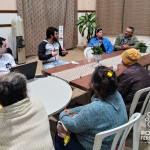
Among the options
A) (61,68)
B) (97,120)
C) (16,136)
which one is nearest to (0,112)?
(16,136)

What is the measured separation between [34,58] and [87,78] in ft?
11.5

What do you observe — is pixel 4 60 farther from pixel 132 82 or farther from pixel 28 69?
pixel 132 82

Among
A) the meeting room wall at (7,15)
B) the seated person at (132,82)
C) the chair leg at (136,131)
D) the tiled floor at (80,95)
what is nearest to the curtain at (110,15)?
the tiled floor at (80,95)

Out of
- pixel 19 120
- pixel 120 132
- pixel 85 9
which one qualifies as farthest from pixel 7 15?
pixel 120 132

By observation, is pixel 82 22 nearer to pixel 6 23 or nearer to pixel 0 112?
pixel 6 23

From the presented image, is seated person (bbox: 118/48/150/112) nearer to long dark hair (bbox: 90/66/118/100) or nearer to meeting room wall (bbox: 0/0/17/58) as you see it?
long dark hair (bbox: 90/66/118/100)

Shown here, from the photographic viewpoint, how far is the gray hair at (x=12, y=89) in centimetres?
94

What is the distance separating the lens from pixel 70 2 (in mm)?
5781

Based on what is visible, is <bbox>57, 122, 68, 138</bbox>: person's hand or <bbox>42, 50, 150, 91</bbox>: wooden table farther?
<bbox>42, 50, 150, 91</bbox>: wooden table

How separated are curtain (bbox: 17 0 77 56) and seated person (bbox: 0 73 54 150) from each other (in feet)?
13.8

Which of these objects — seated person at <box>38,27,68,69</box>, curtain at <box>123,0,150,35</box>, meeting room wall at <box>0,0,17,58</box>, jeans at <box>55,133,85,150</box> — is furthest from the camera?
curtain at <box>123,0,150,35</box>

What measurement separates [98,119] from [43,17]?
15.3 ft

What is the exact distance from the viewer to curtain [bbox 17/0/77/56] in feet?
16.0

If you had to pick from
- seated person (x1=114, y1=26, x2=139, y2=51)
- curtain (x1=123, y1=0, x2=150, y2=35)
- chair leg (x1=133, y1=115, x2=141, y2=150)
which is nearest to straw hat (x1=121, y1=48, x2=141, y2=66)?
chair leg (x1=133, y1=115, x2=141, y2=150)
